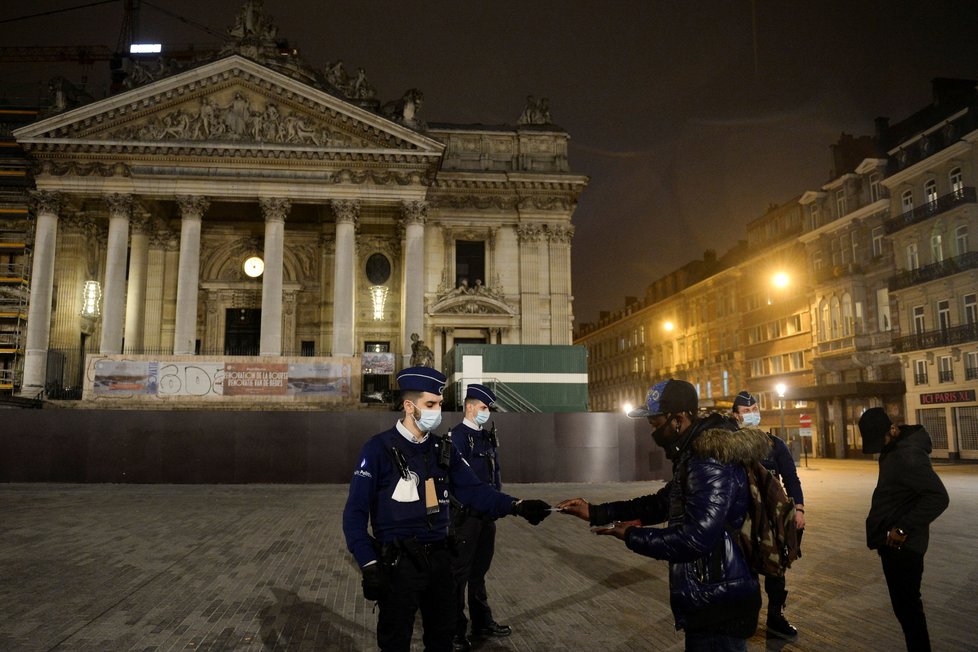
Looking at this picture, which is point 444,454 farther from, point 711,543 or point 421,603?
point 711,543

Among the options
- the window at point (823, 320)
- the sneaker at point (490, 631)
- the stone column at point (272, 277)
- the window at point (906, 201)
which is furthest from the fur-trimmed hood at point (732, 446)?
the window at point (823, 320)

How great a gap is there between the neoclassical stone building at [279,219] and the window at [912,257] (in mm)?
20030

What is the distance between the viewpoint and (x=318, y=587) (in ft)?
28.4

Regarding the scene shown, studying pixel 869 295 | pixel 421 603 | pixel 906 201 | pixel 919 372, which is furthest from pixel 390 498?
pixel 869 295

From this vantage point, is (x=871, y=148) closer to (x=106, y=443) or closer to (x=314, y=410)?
(x=314, y=410)

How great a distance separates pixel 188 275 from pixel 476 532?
2663 cm

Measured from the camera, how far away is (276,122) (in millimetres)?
31281

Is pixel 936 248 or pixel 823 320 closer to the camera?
pixel 936 248

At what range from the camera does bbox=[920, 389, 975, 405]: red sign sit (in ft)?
119

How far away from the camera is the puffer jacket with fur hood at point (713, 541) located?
12.3ft

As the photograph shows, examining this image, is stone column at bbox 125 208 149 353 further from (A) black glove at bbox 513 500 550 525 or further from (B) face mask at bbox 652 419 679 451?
(B) face mask at bbox 652 419 679 451

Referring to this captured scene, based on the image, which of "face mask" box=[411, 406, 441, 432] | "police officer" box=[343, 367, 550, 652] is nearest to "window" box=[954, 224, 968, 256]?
"police officer" box=[343, 367, 550, 652]

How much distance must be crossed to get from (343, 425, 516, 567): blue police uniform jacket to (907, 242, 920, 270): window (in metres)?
43.6

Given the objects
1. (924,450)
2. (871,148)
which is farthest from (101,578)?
(871,148)
